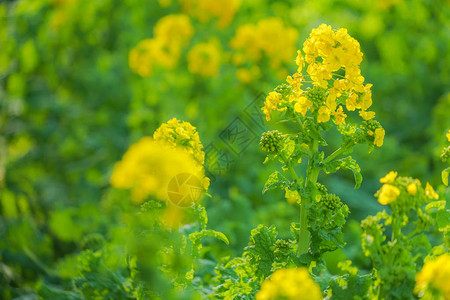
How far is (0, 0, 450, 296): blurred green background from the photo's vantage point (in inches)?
131

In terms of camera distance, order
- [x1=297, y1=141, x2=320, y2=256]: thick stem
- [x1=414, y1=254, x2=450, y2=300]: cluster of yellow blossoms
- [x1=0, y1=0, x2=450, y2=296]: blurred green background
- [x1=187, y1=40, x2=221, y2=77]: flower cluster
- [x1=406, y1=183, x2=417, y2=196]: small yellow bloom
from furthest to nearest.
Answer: [x1=187, y1=40, x2=221, y2=77]: flower cluster → [x1=0, y1=0, x2=450, y2=296]: blurred green background → [x1=297, y1=141, x2=320, y2=256]: thick stem → [x1=406, y1=183, x2=417, y2=196]: small yellow bloom → [x1=414, y1=254, x2=450, y2=300]: cluster of yellow blossoms

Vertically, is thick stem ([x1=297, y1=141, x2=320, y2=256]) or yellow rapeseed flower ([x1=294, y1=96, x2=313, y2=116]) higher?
yellow rapeseed flower ([x1=294, y1=96, x2=313, y2=116])

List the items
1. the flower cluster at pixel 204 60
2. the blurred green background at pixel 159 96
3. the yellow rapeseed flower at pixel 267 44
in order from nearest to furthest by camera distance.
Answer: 1. the blurred green background at pixel 159 96
2. the yellow rapeseed flower at pixel 267 44
3. the flower cluster at pixel 204 60

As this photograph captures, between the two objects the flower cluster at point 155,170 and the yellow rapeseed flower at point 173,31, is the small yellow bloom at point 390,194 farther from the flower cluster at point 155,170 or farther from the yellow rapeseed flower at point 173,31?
the yellow rapeseed flower at point 173,31

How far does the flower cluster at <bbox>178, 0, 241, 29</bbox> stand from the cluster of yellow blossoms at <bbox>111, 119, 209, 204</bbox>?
2.57 m

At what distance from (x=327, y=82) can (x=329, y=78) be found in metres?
0.02

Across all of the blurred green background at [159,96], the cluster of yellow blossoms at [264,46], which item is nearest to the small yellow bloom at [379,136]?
the blurred green background at [159,96]

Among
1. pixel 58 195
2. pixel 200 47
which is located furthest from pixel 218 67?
pixel 58 195

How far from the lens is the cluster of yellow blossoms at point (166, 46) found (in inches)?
147

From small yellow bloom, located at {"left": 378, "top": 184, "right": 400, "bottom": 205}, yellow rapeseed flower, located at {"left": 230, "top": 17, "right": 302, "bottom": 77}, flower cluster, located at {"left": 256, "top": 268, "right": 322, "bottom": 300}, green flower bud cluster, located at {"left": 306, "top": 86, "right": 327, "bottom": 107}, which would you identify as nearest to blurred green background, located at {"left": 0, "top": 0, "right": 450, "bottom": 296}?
yellow rapeseed flower, located at {"left": 230, "top": 17, "right": 302, "bottom": 77}

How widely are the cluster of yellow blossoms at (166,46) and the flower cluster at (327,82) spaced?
2.42m

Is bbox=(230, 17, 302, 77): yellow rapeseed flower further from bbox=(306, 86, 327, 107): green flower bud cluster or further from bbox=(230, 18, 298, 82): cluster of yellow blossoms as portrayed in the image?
bbox=(306, 86, 327, 107): green flower bud cluster

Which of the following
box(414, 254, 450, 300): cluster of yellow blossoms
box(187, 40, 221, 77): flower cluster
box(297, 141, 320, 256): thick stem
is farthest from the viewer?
box(187, 40, 221, 77): flower cluster

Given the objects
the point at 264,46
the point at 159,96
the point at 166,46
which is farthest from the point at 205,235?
the point at 159,96
